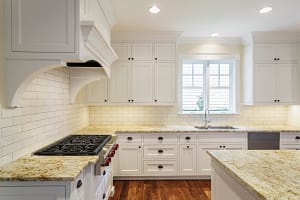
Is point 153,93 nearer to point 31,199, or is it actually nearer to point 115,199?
point 115,199

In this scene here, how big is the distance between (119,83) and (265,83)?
259 cm

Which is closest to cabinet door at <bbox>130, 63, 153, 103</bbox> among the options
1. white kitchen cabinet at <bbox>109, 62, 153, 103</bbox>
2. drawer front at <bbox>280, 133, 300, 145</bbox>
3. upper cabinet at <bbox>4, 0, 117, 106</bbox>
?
white kitchen cabinet at <bbox>109, 62, 153, 103</bbox>

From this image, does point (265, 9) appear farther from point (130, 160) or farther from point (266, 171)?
point (130, 160)

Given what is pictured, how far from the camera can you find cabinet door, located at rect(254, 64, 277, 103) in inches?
163

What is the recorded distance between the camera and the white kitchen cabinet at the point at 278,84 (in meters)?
4.15

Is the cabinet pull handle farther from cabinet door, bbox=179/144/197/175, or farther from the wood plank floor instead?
cabinet door, bbox=179/144/197/175

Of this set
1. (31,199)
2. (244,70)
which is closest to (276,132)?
(244,70)

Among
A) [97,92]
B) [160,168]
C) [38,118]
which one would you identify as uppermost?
[97,92]

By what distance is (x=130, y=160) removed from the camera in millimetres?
3812

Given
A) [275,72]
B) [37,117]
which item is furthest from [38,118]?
[275,72]

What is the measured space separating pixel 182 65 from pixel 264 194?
355 cm

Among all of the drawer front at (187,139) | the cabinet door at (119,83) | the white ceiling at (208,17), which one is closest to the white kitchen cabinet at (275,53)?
the white ceiling at (208,17)

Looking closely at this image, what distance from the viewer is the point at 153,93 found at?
4.08 m

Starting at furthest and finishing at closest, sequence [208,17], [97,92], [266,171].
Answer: [97,92] < [208,17] < [266,171]
